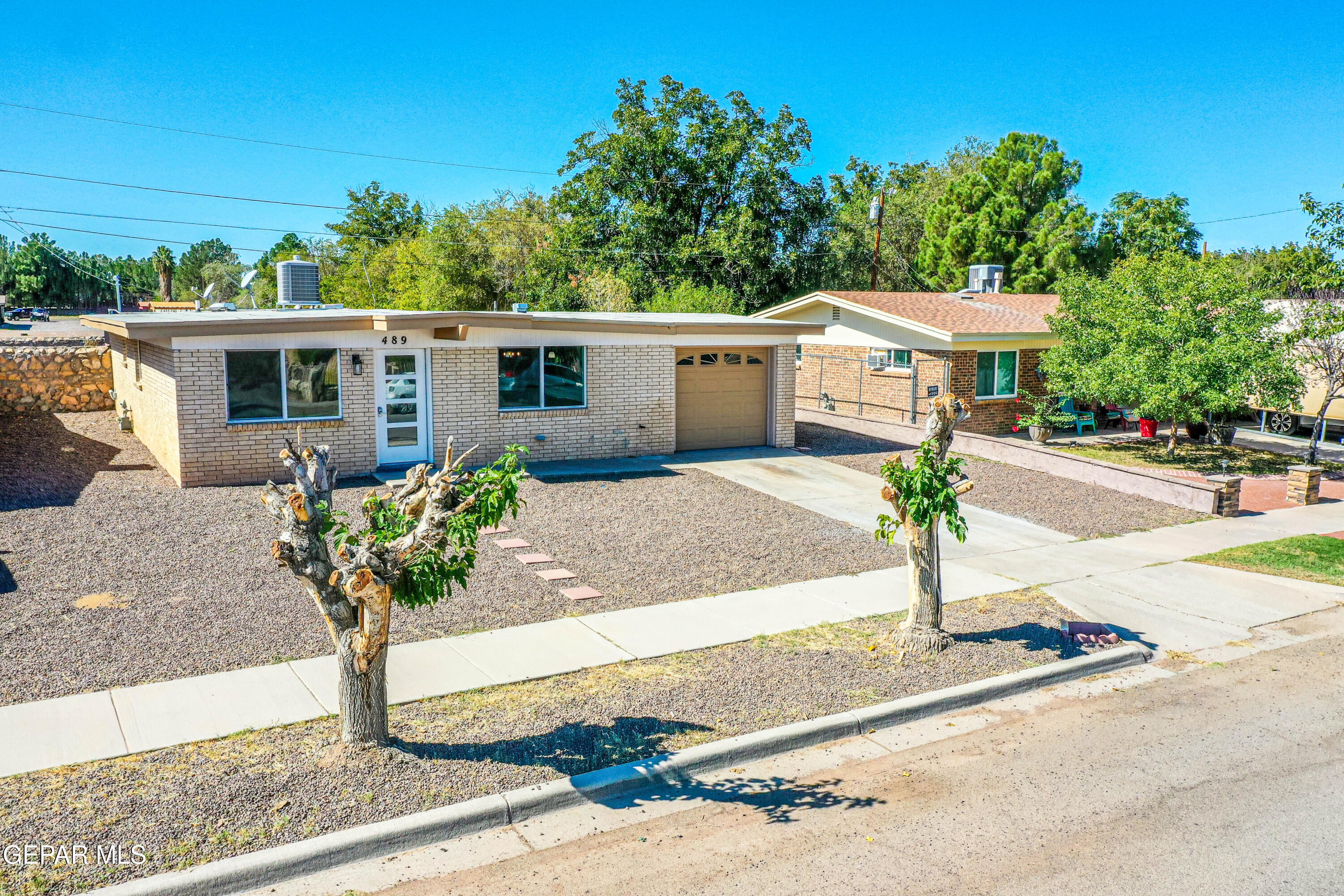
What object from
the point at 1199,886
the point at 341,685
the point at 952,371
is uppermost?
the point at 952,371

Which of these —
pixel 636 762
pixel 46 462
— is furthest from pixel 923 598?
pixel 46 462

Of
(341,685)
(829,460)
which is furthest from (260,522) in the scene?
(829,460)

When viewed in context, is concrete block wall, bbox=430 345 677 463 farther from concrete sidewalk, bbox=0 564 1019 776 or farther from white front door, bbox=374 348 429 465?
concrete sidewalk, bbox=0 564 1019 776

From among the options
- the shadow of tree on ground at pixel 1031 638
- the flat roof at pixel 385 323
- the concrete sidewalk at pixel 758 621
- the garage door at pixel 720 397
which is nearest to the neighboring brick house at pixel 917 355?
the garage door at pixel 720 397

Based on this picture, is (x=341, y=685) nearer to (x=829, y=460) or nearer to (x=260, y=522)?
(x=260, y=522)

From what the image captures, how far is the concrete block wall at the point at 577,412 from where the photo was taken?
55.7ft

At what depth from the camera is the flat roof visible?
14.3m

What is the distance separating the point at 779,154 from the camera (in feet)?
130

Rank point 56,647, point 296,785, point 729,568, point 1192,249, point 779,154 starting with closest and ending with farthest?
point 296,785 < point 56,647 < point 729,568 < point 779,154 < point 1192,249

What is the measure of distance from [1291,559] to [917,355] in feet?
38.1

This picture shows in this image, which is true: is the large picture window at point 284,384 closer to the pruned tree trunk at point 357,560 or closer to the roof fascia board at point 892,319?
the pruned tree trunk at point 357,560

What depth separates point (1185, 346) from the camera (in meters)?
18.3

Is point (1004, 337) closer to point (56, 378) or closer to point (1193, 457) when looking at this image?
point (1193, 457)

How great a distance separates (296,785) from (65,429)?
657 inches
